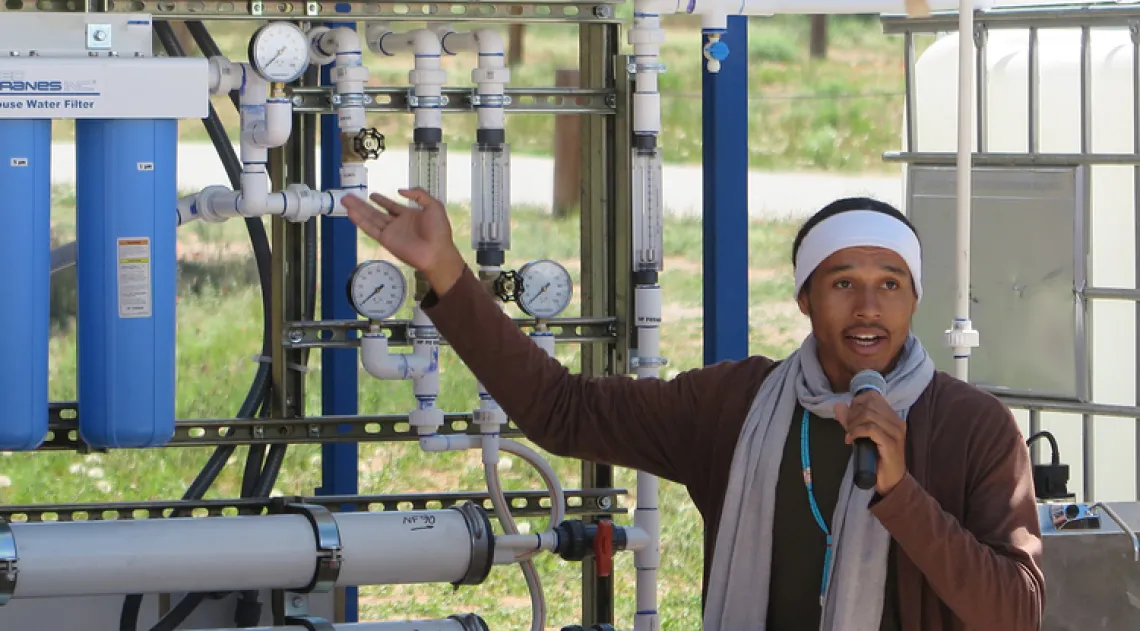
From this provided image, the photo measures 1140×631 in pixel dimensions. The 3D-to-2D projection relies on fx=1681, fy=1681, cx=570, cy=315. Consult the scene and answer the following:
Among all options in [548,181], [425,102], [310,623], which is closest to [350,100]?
[425,102]

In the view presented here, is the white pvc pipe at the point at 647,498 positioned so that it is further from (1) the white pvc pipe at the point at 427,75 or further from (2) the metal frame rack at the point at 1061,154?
(2) the metal frame rack at the point at 1061,154

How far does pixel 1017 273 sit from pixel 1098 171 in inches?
14.6

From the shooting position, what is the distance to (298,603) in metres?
3.74

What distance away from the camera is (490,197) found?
3.92 meters

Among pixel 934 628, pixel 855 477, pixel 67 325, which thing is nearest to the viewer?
pixel 855 477

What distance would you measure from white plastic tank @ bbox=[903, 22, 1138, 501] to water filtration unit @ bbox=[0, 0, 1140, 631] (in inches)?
35.6

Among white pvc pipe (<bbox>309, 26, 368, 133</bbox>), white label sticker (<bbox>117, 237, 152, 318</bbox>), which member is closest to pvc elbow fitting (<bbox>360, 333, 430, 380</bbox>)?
white pvc pipe (<bbox>309, 26, 368, 133</bbox>)

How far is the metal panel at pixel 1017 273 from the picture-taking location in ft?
16.0

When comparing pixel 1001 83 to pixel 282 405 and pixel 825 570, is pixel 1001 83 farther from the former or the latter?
pixel 825 570

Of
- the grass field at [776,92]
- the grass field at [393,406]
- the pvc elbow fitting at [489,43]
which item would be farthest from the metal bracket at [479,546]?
the grass field at [776,92]

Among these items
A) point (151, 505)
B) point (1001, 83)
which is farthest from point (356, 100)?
point (1001, 83)

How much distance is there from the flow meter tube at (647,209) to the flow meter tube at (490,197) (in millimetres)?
308

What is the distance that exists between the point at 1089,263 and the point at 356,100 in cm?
229

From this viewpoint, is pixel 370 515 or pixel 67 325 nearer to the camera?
pixel 370 515
